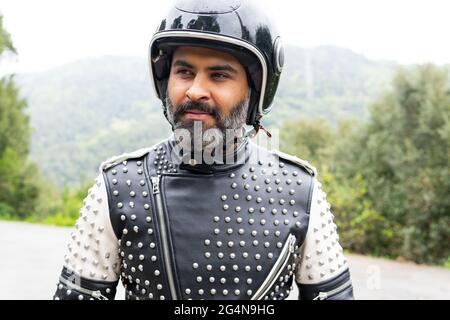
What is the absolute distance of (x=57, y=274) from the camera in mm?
8992

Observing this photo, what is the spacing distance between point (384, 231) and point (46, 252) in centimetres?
709

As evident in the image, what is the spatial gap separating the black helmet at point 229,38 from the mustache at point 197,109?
0.62 ft

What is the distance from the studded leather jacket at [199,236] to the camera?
75.4 inches

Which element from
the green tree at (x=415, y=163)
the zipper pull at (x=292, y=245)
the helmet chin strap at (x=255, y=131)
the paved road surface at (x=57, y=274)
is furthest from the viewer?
the green tree at (x=415, y=163)

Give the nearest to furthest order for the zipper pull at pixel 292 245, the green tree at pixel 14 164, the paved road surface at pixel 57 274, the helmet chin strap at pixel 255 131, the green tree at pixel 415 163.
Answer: the zipper pull at pixel 292 245 → the helmet chin strap at pixel 255 131 → the paved road surface at pixel 57 274 → the green tree at pixel 415 163 → the green tree at pixel 14 164

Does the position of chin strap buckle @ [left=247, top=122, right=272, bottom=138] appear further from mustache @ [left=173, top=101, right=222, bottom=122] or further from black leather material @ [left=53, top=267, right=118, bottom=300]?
black leather material @ [left=53, top=267, right=118, bottom=300]

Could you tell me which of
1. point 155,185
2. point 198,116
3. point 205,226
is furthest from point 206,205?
point 198,116

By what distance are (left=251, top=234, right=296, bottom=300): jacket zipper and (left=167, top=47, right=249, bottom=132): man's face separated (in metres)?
0.46

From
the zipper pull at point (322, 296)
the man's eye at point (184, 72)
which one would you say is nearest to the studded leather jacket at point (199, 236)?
the zipper pull at point (322, 296)

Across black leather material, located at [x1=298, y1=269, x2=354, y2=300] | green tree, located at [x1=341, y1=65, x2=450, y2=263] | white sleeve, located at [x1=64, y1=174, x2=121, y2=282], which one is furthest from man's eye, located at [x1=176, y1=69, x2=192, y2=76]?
green tree, located at [x1=341, y1=65, x2=450, y2=263]

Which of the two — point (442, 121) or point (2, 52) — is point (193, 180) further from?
point (2, 52)

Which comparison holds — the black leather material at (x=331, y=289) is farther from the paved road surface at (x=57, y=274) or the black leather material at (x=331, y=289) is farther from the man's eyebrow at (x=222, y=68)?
the paved road surface at (x=57, y=274)

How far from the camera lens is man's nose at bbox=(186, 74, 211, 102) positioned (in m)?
1.87

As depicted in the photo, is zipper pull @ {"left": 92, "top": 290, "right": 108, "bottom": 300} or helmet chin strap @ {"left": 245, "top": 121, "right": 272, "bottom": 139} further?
helmet chin strap @ {"left": 245, "top": 121, "right": 272, "bottom": 139}
